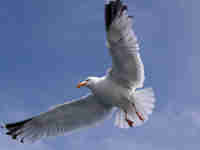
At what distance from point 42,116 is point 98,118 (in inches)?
61.2

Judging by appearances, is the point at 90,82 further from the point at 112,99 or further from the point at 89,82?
the point at 112,99

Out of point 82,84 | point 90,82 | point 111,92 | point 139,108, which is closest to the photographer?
point 111,92

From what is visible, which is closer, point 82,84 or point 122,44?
point 122,44

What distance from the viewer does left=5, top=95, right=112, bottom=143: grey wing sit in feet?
29.4

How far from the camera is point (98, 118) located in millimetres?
9352

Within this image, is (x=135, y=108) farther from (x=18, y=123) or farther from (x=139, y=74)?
(x=18, y=123)

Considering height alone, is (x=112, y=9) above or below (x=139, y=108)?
above

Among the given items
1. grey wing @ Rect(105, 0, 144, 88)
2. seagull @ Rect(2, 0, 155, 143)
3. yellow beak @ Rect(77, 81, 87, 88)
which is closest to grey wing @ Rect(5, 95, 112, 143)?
seagull @ Rect(2, 0, 155, 143)

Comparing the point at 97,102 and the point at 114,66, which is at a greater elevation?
the point at 114,66

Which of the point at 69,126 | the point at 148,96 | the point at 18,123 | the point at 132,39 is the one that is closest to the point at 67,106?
the point at 69,126

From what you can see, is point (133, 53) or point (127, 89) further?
point (127, 89)

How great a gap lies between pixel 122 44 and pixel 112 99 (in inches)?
65.5

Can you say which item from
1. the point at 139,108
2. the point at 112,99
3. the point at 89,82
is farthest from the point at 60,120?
the point at 139,108

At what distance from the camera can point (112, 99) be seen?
852cm
